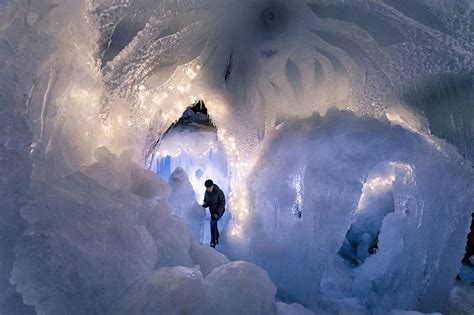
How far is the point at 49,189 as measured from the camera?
2.08 m

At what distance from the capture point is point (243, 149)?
495 centimetres

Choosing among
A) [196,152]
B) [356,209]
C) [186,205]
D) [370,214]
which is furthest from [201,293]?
[196,152]

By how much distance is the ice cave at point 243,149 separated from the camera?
1.99 metres

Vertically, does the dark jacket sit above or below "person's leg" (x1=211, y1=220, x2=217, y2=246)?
above

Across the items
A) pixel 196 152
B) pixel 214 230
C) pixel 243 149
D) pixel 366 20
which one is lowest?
pixel 214 230

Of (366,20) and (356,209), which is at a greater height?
(366,20)

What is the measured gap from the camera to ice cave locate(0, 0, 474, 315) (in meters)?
1.99

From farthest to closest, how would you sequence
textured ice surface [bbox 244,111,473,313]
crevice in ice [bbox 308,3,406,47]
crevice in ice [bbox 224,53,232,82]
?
crevice in ice [bbox 224,53,232,82] → crevice in ice [bbox 308,3,406,47] → textured ice surface [bbox 244,111,473,313]

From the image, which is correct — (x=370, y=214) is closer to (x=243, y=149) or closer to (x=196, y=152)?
(x=243, y=149)

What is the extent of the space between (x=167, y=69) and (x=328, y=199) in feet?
7.05

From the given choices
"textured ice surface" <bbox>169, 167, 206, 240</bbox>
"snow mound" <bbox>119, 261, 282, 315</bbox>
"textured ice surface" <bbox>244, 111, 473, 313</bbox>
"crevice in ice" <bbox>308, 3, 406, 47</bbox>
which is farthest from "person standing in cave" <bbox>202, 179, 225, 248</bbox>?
"snow mound" <bbox>119, 261, 282, 315</bbox>

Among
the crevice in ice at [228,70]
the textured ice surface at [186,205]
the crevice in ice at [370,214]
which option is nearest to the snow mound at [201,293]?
the crevice in ice at [228,70]

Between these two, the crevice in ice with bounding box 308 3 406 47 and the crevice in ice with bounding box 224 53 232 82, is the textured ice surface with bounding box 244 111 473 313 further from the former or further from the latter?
the crevice in ice with bounding box 224 53 232 82

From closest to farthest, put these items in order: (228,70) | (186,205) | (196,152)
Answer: (228,70) < (186,205) < (196,152)
